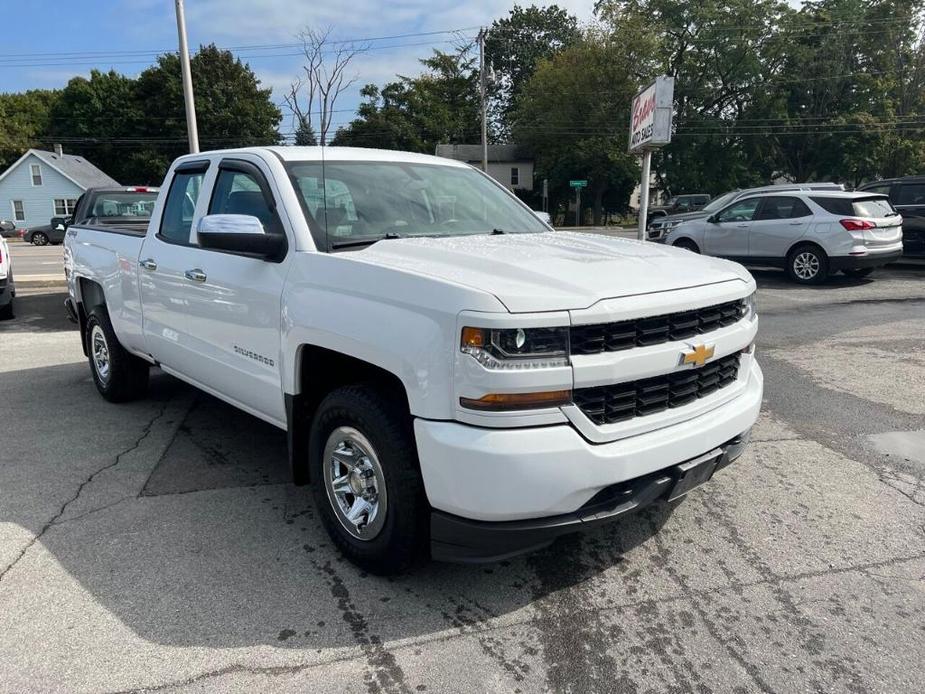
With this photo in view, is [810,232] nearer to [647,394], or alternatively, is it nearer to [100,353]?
[647,394]

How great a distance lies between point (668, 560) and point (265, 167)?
2.92 meters

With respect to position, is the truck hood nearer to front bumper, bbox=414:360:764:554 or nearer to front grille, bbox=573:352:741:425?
front grille, bbox=573:352:741:425

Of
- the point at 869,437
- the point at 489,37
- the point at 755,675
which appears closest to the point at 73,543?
the point at 755,675

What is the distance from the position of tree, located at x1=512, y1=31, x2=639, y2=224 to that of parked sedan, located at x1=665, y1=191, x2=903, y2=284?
1490 inches

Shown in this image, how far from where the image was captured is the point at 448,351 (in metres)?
2.48

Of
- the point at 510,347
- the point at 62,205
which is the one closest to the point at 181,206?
the point at 510,347

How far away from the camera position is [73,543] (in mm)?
3457

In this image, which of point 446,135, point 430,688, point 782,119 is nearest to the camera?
point 430,688

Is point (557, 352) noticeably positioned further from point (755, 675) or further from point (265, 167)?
point (265, 167)

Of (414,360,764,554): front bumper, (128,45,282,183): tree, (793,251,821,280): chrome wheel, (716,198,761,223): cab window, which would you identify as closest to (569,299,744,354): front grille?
(414,360,764,554): front bumper

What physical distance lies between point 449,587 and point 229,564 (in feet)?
3.53

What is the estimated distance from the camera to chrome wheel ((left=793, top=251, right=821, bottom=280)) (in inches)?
489

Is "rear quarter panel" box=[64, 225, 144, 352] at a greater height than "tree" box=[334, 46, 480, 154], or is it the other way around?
"tree" box=[334, 46, 480, 154]

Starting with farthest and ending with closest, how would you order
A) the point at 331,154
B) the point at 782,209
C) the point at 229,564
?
the point at 782,209, the point at 331,154, the point at 229,564
